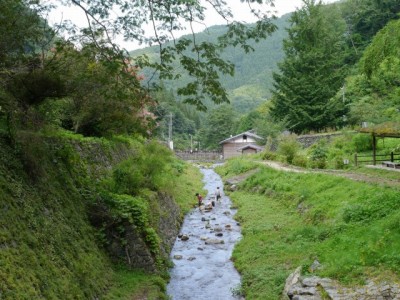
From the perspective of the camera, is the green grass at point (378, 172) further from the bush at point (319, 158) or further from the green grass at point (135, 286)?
the green grass at point (135, 286)

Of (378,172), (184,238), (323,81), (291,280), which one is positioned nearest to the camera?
(291,280)

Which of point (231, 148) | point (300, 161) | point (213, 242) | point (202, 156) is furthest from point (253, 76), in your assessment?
point (213, 242)

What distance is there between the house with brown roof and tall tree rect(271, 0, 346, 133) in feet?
47.9

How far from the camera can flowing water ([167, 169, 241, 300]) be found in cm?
1395

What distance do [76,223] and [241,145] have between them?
54.0 metres

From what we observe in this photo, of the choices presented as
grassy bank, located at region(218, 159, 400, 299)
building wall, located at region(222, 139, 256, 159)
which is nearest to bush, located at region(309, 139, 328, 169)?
grassy bank, located at region(218, 159, 400, 299)

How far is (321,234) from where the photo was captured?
15.1 metres

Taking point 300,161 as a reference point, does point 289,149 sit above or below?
above

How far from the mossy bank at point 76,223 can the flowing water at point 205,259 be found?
834mm

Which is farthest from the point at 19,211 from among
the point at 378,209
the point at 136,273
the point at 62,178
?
the point at 378,209

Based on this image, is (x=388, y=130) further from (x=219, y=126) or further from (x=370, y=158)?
(x=219, y=126)

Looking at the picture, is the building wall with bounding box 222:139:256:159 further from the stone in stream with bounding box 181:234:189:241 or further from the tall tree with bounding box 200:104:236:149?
the stone in stream with bounding box 181:234:189:241

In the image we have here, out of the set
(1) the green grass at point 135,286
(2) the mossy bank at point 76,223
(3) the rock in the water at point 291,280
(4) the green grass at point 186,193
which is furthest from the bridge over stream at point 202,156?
(3) the rock in the water at point 291,280

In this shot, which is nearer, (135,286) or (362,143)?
(135,286)
